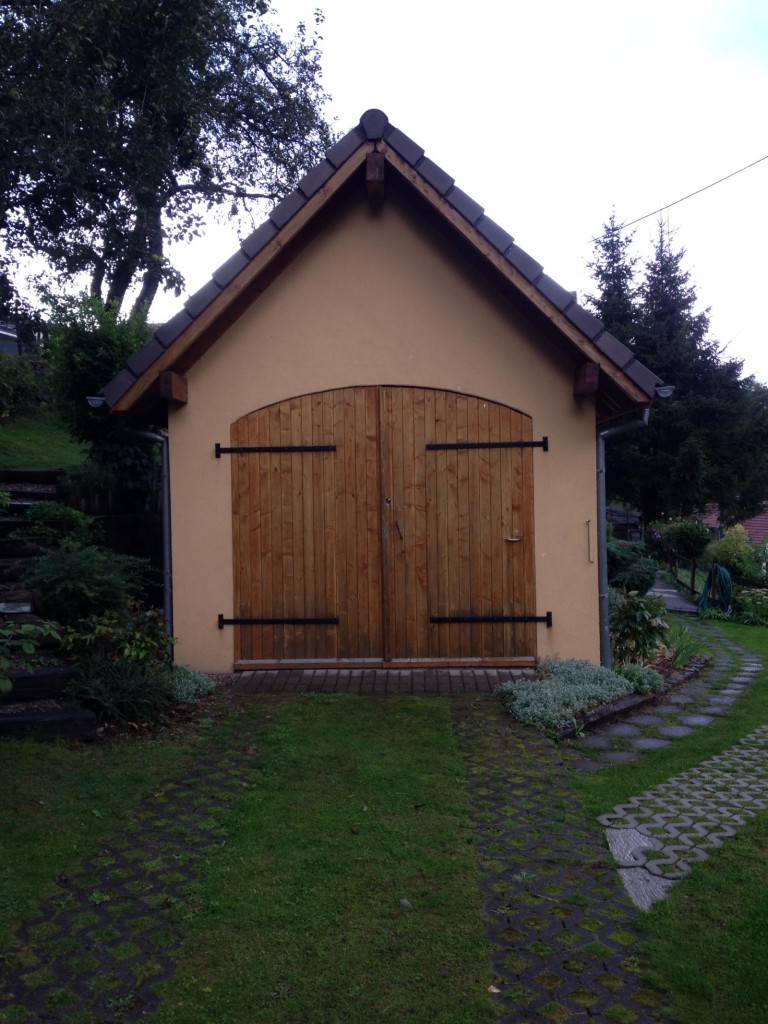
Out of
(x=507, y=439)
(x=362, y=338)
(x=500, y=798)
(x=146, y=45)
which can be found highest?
(x=146, y=45)

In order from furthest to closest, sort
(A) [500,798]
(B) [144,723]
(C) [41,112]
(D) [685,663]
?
1. (C) [41,112]
2. (D) [685,663]
3. (B) [144,723]
4. (A) [500,798]

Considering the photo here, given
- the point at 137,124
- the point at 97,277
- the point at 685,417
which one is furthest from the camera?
the point at 685,417

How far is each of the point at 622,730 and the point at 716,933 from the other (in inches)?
125

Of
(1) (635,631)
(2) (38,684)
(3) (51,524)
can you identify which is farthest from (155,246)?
(2) (38,684)

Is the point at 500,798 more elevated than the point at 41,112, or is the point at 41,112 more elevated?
the point at 41,112

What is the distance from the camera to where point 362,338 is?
7840mm

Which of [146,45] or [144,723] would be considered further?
[146,45]

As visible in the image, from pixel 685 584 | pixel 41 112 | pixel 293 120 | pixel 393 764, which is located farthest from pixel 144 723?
pixel 293 120

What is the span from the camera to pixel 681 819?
15.3 ft

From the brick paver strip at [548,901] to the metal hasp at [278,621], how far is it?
241 centimetres

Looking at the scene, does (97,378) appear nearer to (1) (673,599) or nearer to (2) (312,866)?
(2) (312,866)

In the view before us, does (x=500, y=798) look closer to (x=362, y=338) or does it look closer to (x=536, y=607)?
(x=536, y=607)

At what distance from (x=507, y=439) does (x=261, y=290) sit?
2570 mm

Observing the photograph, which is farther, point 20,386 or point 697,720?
point 20,386
